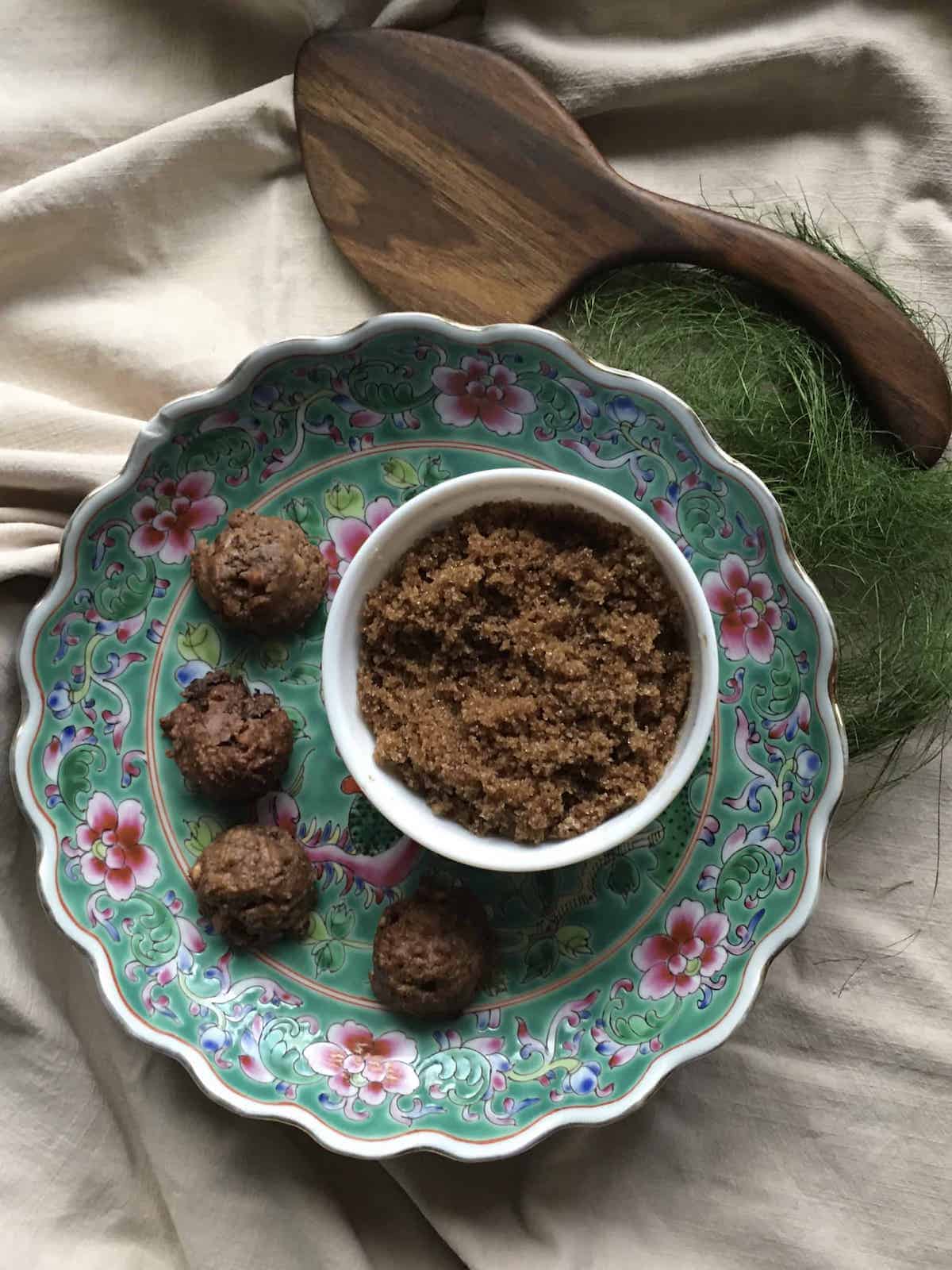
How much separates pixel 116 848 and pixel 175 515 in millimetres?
617

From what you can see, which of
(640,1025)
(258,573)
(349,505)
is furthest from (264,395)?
(640,1025)

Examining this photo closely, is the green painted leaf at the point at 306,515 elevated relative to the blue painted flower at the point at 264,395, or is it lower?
lower

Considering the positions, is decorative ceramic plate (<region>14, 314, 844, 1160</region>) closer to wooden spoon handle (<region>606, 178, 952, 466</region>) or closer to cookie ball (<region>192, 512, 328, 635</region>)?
cookie ball (<region>192, 512, 328, 635</region>)

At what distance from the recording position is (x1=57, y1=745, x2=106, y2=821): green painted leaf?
204 centimetres

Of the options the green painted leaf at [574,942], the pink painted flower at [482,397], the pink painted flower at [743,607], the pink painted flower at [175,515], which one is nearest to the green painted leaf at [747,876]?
the green painted leaf at [574,942]

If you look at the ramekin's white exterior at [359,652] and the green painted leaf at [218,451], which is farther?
the green painted leaf at [218,451]

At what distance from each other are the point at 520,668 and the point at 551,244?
847mm

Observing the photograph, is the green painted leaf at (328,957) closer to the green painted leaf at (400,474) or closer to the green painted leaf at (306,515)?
the green painted leaf at (306,515)

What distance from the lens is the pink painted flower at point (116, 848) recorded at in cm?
204

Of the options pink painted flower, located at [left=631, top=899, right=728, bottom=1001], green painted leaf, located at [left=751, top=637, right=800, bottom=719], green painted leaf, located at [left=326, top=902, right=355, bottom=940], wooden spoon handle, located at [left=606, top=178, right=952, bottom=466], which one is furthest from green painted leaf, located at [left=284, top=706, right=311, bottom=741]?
wooden spoon handle, located at [left=606, top=178, right=952, bottom=466]

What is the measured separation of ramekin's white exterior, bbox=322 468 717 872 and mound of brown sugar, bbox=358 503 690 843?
18 mm

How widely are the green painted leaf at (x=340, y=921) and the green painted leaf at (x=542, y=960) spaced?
13.0 inches

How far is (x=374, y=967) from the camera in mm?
1979

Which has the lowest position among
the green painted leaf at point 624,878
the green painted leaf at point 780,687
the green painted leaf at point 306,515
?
the green painted leaf at point 624,878
